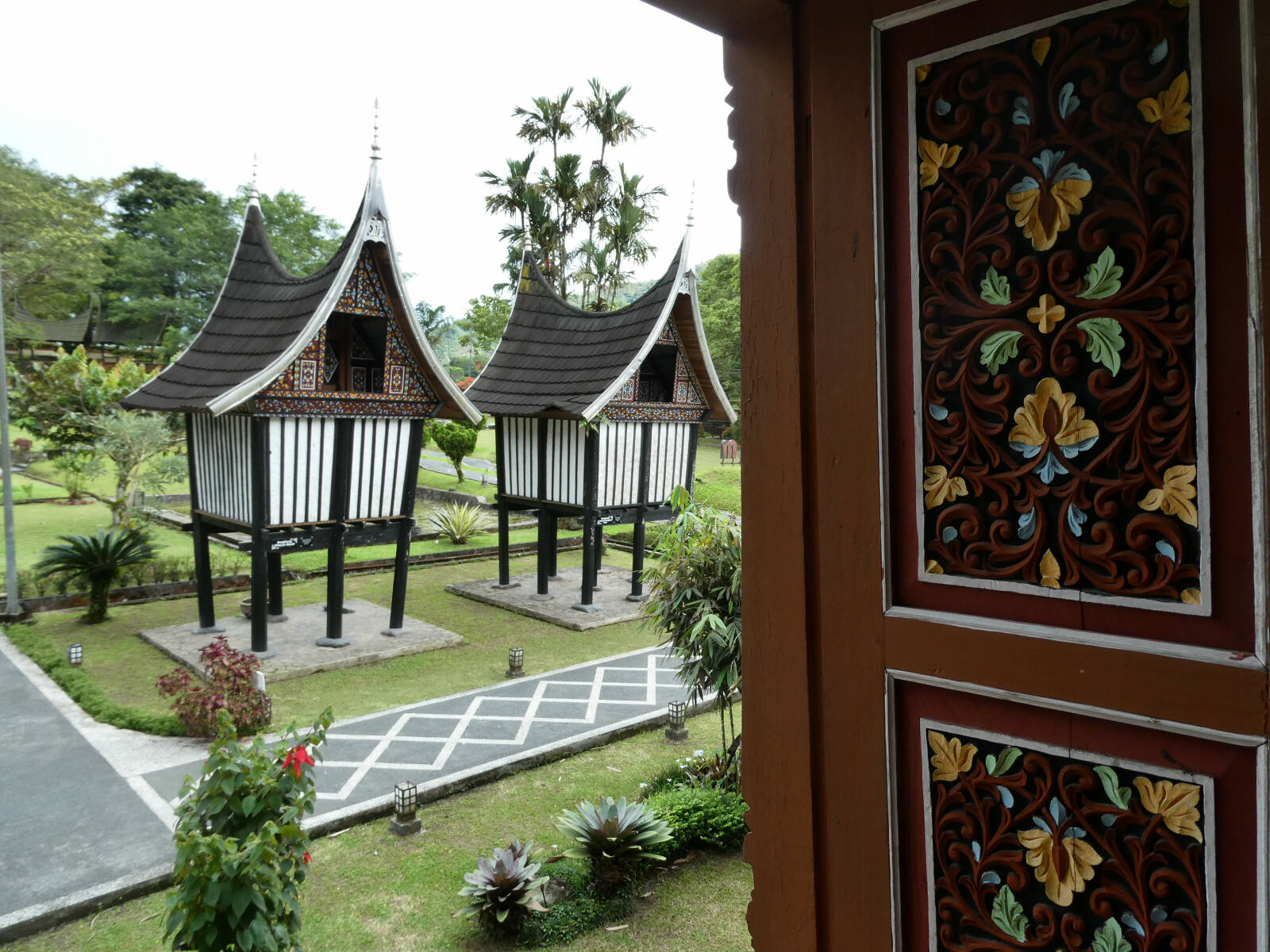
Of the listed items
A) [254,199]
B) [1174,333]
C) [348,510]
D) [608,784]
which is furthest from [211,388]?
[1174,333]

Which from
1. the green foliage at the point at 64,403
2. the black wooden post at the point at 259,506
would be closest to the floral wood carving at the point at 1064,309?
the black wooden post at the point at 259,506

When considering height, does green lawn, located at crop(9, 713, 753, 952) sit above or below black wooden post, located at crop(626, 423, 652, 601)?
below

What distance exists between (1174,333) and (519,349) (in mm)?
12161

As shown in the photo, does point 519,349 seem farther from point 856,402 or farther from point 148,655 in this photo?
point 856,402

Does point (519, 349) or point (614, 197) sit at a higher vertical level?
point (614, 197)

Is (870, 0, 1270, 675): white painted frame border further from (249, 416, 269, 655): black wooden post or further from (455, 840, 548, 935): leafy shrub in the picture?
(249, 416, 269, 655): black wooden post

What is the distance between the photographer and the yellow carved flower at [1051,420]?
5.14ft

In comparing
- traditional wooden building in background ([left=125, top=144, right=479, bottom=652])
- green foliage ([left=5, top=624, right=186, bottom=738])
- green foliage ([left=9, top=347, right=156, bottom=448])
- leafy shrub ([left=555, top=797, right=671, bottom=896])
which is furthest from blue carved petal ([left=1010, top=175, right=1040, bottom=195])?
green foliage ([left=9, top=347, right=156, bottom=448])

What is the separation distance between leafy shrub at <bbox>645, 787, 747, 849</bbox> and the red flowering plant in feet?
7.97

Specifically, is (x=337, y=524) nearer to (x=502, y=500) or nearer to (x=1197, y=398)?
(x=502, y=500)

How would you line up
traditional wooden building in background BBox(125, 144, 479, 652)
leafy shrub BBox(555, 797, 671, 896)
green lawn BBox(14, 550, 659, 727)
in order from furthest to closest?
traditional wooden building in background BBox(125, 144, 479, 652) → green lawn BBox(14, 550, 659, 727) → leafy shrub BBox(555, 797, 671, 896)

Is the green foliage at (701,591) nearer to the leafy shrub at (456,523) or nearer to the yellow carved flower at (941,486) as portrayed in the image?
the yellow carved flower at (941,486)

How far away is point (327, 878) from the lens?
5.00m

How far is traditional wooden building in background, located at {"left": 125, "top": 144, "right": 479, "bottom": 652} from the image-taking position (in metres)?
8.83
